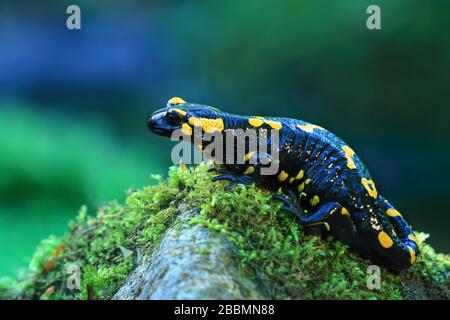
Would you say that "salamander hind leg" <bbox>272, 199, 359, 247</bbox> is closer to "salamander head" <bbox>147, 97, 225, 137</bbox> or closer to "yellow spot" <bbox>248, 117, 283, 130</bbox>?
"yellow spot" <bbox>248, 117, 283, 130</bbox>

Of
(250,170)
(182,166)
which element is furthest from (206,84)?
(250,170)

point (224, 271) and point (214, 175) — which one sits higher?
point (214, 175)

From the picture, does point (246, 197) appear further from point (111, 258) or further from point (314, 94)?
point (314, 94)

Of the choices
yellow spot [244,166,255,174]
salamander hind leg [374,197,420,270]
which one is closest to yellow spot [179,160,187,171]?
yellow spot [244,166,255,174]

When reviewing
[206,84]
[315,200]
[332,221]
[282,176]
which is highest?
[206,84]

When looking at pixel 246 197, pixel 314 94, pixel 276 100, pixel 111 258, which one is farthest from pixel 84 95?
pixel 246 197

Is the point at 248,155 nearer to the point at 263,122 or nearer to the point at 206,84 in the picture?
the point at 263,122

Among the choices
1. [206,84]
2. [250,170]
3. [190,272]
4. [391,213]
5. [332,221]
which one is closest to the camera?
[190,272]
